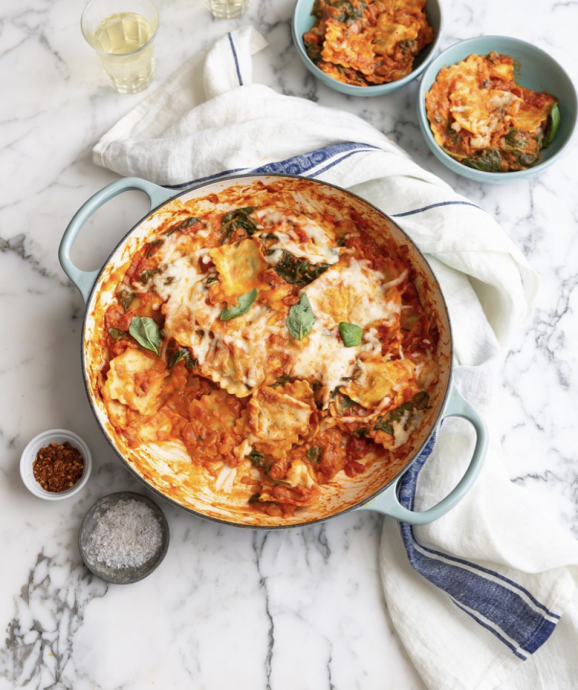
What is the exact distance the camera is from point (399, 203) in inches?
114

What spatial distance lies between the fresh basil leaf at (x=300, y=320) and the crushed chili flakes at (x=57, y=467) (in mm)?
980

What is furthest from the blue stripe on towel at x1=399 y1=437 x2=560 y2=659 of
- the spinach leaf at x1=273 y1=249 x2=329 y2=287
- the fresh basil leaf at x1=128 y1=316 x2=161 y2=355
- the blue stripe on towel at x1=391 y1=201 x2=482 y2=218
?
the fresh basil leaf at x1=128 y1=316 x2=161 y2=355

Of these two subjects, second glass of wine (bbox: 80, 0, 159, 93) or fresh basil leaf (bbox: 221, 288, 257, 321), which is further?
second glass of wine (bbox: 80, 0, 159, 93)

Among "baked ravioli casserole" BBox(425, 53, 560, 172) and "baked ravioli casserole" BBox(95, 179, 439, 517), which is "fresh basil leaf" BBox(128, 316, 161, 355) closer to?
"baked ravioli casserole" BBox(95, 179, 439, 517)

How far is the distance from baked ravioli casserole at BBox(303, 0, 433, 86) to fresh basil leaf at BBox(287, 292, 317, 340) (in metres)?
1.07

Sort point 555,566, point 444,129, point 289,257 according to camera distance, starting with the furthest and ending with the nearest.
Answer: point 444,129 < point 289,257 < point 555,566

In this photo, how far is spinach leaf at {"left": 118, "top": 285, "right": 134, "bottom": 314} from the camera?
9.28 ft

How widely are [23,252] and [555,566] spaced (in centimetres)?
245

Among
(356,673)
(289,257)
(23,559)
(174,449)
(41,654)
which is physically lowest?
(356,673)

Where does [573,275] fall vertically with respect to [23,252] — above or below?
below

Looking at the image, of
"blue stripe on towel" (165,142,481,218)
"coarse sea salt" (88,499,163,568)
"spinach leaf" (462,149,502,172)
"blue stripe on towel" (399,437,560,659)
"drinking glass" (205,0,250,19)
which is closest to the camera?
"blue stripe on towel" (399,437,560,659)

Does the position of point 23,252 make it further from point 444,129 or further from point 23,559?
point 444,129

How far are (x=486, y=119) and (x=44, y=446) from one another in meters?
2.25

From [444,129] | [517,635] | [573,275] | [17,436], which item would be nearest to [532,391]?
[573,275]
